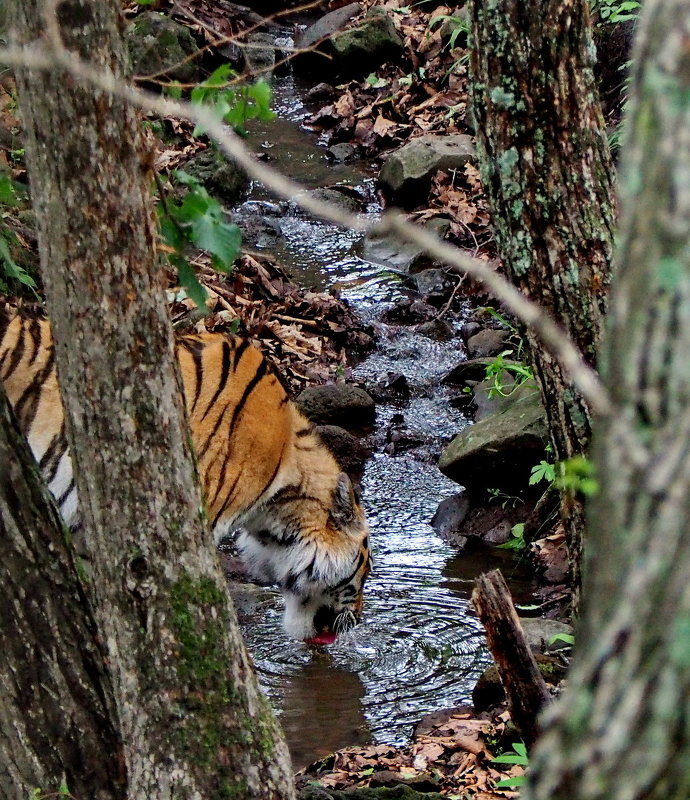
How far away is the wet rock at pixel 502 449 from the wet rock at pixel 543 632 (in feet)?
4.95

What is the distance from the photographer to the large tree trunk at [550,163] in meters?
3.04

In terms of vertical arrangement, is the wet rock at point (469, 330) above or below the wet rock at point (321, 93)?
below

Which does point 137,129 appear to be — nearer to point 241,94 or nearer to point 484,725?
point 241,94

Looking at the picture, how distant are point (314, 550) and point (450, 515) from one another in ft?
4.88

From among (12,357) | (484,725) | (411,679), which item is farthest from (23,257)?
(484,725)

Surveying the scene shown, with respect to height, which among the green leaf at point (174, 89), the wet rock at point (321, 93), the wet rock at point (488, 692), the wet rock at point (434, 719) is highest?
the wet rock at point (321, 93)

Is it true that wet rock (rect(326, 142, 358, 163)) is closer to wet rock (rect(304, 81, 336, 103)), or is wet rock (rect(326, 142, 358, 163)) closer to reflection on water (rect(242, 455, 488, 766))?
wet rock (rect(304, 81, 336, 103))

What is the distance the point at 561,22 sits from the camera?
3035mm

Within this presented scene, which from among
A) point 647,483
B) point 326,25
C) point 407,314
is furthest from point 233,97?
point 326,25

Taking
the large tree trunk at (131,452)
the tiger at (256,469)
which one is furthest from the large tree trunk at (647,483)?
the tiger at (256,469)

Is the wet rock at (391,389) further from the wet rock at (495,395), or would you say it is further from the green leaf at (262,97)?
the green leaf at (262,97)

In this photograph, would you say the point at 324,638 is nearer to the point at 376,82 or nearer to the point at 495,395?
the point at 495,395

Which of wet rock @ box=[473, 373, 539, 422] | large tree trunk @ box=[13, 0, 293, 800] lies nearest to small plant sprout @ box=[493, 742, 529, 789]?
large tree trunk @ box=[13, 0, 293, 800]

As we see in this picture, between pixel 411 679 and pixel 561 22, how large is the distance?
138 inches
